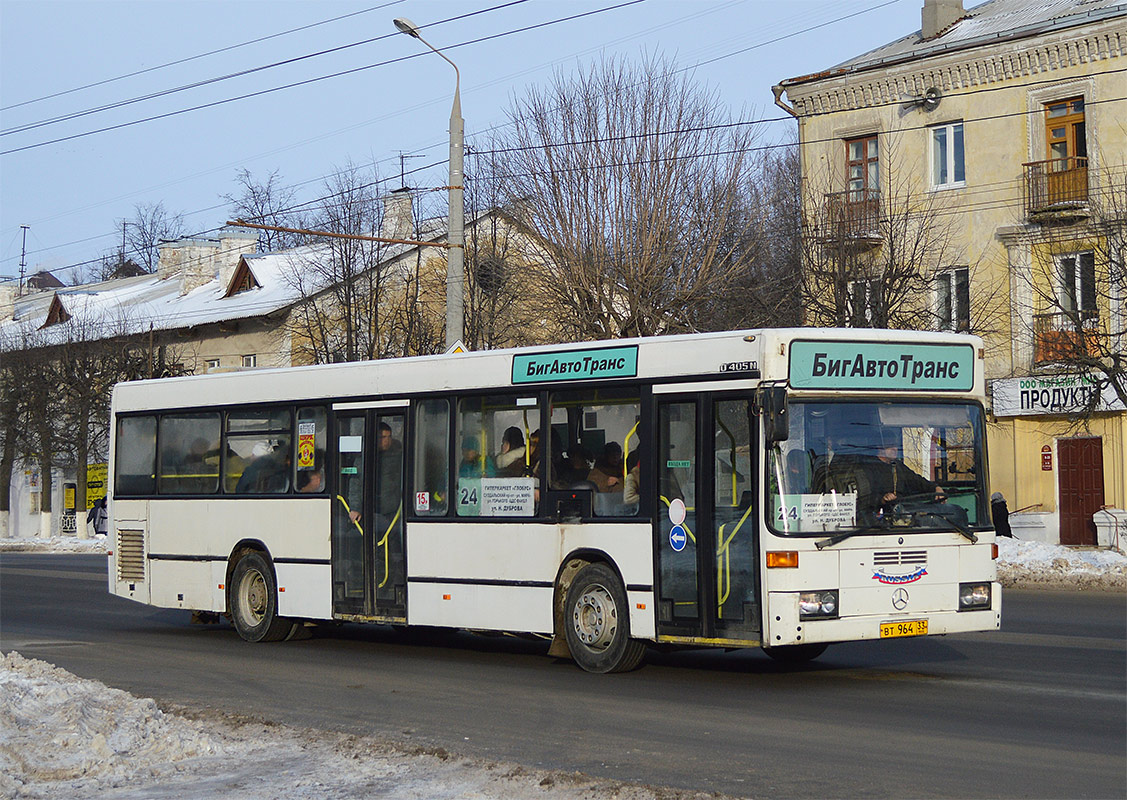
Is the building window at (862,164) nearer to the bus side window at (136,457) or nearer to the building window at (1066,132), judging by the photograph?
the building window at (1066,132)

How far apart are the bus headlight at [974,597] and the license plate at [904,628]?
16.4 inches

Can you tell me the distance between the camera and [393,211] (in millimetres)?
47812

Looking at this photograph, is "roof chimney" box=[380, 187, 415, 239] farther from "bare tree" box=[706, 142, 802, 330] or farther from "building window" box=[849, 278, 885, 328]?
"building window" box=[849, 278, 885, 328]

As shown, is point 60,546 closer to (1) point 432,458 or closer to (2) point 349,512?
(2) point 349,512

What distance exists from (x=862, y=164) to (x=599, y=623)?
27.6 meters

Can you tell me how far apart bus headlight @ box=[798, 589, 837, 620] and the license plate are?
484 millimetres

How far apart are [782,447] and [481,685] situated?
10.3 ft

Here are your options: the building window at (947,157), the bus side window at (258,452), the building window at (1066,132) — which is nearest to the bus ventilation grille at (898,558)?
the bus side window at (258,452)

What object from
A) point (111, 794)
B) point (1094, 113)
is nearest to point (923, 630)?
point (111, 794)

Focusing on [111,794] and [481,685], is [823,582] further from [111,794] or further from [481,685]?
[111,794]

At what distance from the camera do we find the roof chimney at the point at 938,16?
3862cm

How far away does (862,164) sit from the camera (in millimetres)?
38281

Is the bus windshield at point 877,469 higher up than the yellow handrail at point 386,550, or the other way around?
the bus windshield at point 877,469

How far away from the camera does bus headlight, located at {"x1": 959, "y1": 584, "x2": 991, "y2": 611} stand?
39.4ft
